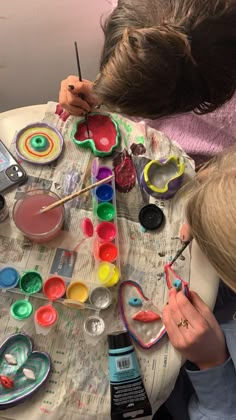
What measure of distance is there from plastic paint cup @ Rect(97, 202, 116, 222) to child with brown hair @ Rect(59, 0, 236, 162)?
178 mm

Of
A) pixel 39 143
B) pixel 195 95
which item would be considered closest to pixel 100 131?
pixel 39 143

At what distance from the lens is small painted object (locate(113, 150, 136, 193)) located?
0.88 meters

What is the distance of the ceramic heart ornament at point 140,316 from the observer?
2.53 feet

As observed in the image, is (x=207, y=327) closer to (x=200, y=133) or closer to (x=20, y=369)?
(x=20, y=369)

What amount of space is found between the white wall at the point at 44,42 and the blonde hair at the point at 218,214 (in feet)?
1.72

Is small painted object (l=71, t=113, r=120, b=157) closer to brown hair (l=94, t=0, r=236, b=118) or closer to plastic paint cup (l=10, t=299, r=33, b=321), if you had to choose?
brown hair (l=94, t=0, r=236, b=118)

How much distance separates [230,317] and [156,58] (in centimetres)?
50

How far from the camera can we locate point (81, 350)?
75 cm

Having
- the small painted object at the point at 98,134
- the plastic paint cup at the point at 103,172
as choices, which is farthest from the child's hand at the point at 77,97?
the plastic paint cup at the point at 103,172

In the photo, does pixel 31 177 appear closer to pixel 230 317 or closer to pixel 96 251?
pixel 96 251

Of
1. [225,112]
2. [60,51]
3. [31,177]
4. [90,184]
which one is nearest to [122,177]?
[90,184]

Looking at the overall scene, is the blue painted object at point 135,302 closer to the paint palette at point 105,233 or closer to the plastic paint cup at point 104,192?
the paint palette at point 105,233

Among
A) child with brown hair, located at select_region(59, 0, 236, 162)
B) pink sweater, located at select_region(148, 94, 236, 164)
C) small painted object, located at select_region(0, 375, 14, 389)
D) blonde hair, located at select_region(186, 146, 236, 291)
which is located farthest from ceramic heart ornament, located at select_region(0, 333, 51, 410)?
pink sweater, located at select_region(148, 94, 236, 164)

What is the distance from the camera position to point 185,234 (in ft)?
2.74
